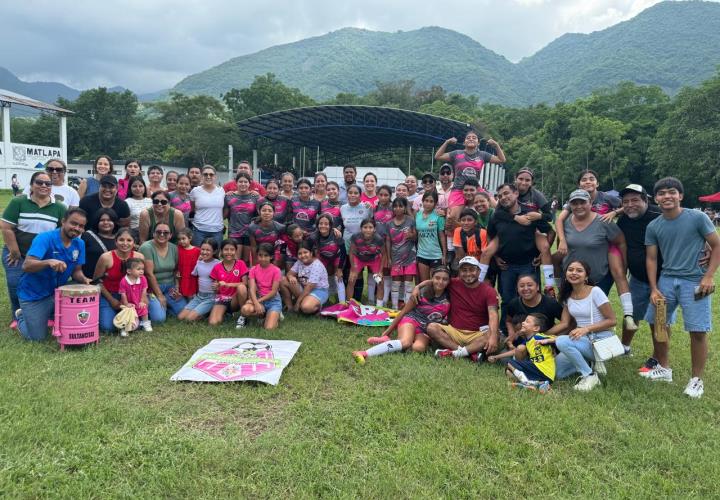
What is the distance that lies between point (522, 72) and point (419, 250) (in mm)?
190486

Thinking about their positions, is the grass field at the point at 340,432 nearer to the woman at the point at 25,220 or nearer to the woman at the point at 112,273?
the woman at the point at 112,273

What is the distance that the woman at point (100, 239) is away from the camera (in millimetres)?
5449

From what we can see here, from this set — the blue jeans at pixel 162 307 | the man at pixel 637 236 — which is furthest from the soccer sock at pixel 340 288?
the man at pixel 637 236

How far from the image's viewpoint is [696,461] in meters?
3.14

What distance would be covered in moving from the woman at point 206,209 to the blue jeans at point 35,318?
2159mm

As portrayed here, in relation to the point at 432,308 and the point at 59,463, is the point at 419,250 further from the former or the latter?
the point at 59,463

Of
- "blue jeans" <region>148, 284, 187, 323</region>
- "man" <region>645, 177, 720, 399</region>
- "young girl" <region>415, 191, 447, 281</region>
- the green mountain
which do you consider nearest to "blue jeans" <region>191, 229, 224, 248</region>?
"blue jeans" <region>148, 284, 187, 323</region>

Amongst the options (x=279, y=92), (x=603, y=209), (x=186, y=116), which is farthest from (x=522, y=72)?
(x=603, y=209)

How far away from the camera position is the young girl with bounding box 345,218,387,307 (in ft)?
21.9

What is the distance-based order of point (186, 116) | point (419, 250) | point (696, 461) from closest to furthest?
point (696, 461) < point (419, 250) < point (186, 116)

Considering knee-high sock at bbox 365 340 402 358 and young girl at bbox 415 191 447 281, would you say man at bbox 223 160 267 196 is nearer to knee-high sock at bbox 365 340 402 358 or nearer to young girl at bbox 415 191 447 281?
young girl at bbox 415 191 447 281

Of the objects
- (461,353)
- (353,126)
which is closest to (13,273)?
(461,353)

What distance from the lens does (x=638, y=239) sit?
4.79 m

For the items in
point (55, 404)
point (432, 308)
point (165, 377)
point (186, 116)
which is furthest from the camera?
point (186, 116)
